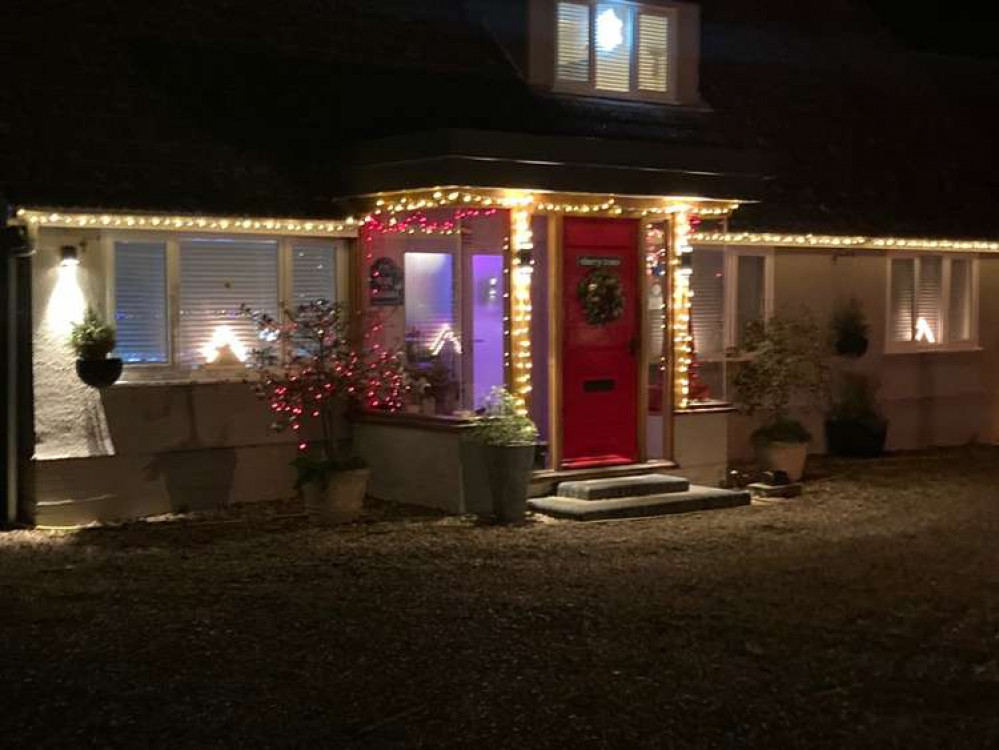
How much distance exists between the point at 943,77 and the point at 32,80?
15256 mm

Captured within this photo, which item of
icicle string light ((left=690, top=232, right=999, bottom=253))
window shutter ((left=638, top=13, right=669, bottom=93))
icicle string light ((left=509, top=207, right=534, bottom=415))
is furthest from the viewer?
icicle string light ((left=690, top=232, right=999, bottom=253))

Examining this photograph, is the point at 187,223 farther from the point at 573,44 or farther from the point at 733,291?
the point at 733,291

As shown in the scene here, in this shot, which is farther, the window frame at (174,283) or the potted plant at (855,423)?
the potted plant at (855,423)

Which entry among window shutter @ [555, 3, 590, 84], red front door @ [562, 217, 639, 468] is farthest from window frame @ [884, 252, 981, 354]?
red front door @ [562, 217, 639, 468]

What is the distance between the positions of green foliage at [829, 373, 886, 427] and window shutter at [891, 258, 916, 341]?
1.34m

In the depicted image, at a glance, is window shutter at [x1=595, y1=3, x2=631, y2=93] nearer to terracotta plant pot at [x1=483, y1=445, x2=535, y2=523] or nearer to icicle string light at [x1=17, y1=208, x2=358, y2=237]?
icicle string light at [x1=17, y1=208, x2=358, y2=237]

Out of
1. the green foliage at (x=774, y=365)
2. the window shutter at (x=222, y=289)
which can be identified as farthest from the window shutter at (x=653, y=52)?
the window shutter at (x=222, y=289)

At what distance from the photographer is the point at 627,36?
1603 cm

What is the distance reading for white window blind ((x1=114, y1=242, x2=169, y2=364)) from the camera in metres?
13.1

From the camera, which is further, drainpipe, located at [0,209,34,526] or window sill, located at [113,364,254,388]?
window sill, located at [113,364,254,388]

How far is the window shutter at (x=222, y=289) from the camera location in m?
13.5

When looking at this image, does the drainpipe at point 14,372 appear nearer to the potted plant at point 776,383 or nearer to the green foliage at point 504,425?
the green foliage at point 504,425

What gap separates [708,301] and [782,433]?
6.72ft

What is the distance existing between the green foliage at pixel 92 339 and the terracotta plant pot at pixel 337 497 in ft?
7.52
